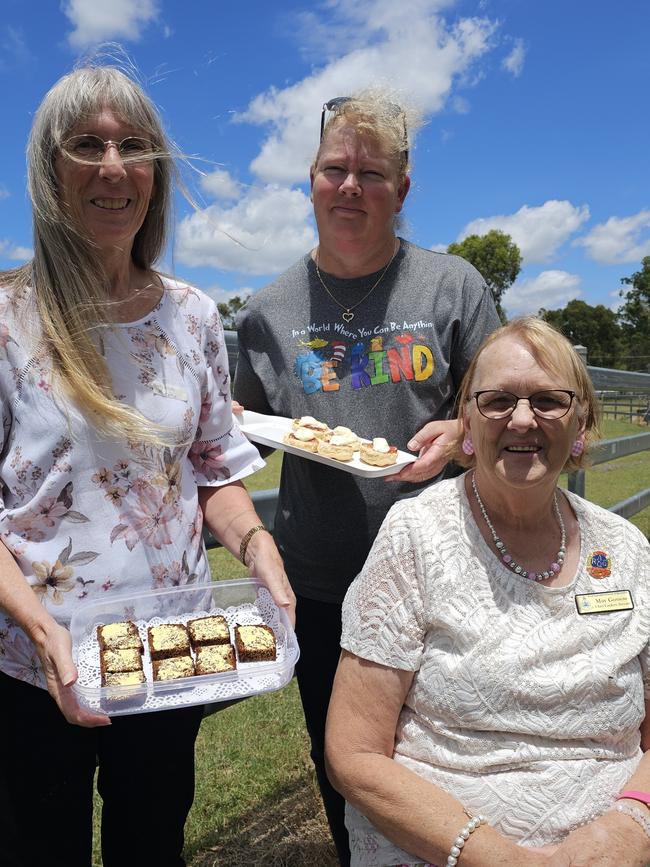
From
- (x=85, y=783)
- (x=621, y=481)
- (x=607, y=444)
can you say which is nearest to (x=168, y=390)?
(x=85, y=783)

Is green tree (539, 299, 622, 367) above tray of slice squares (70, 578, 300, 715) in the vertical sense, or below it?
above

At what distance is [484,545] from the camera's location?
1.99 m

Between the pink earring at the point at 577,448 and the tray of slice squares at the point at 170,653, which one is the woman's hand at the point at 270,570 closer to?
the tray of slice squares at the point at 170,653

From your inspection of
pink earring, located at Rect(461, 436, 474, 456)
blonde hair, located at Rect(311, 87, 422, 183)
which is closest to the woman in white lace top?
pink earring, located at Rect(461, 436, 474, 456)

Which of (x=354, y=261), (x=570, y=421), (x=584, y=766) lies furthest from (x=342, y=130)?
(x=584, y=766)

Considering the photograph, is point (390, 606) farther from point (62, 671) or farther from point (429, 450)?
point (62, 671)

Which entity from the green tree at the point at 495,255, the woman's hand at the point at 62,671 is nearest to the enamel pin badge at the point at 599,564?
the woman's hand at the point at 62,671

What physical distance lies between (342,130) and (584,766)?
198 centimetres

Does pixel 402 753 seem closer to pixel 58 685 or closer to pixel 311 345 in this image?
pixel 58 685

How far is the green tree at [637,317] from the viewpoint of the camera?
47.7m

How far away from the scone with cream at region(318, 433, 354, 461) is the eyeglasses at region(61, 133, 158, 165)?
973 mm

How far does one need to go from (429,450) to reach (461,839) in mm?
1092

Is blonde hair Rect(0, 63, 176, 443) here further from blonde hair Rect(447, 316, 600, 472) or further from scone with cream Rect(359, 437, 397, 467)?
blonde hair Rect(447, 316, 600, 472)

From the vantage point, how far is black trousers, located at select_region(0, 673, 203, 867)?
1670mm
